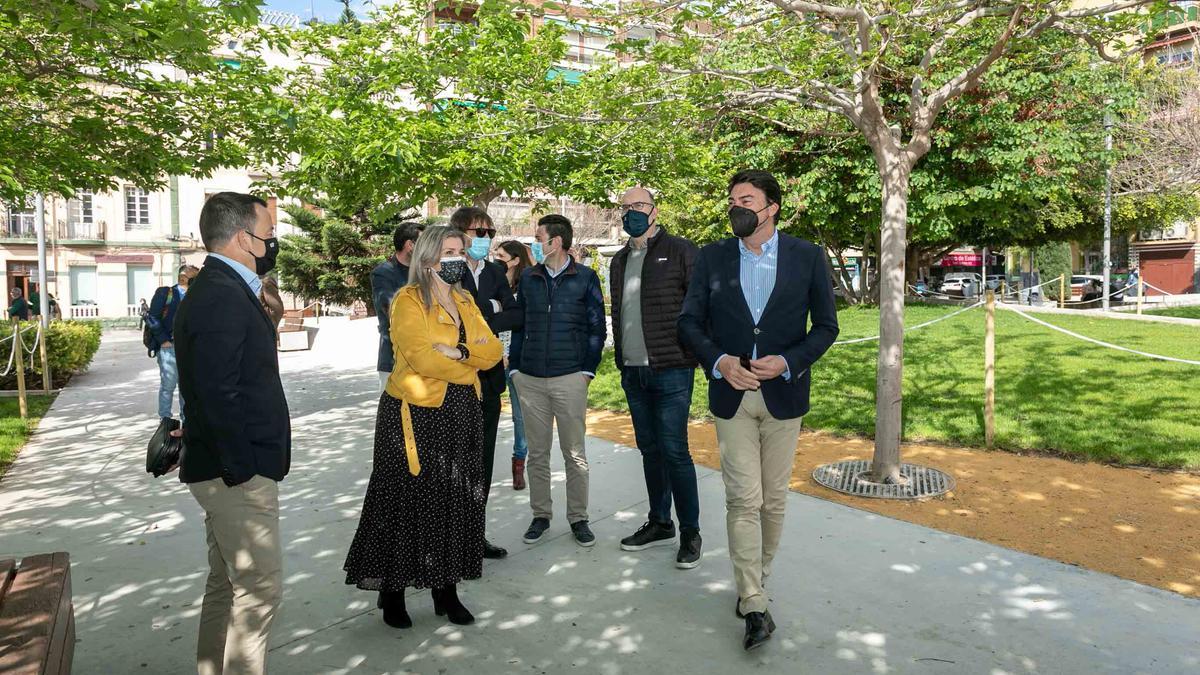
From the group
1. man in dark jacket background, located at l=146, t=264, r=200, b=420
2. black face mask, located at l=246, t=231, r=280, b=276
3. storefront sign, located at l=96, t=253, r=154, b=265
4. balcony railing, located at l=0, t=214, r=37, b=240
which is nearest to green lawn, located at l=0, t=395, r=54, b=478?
man in dark jacket background, located at l=146, t=264, r=200, b=420

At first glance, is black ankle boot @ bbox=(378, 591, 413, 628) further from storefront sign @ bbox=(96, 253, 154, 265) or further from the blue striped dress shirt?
storefront sign @ bbox=(96, 253, 154, 265)

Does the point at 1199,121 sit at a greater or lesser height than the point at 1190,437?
greater

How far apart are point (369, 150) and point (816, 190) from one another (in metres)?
15.4

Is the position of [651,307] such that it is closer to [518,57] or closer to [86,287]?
[518,57]

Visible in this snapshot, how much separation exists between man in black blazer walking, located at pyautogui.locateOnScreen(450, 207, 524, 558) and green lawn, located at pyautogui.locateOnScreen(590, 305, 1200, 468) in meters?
4.44

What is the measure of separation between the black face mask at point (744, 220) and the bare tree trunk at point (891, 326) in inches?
103

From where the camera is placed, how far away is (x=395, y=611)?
3732 mm


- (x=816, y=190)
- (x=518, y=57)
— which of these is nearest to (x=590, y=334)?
(x=518, y=57)

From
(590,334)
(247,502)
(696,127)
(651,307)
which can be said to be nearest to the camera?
(247,502)

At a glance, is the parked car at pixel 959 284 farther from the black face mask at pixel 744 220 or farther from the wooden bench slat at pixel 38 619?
the wooden bench slat at pixel 38 619

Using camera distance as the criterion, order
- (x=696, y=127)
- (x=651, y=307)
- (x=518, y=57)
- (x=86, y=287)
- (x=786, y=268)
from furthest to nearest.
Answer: (x=86, y=287) → (x=518, y=57) → (x=696, y=127) → (x=651, y=307) → (x=786, y=268)

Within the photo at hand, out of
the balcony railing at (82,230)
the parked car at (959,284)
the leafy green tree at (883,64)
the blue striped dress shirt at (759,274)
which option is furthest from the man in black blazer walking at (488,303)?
the balcony railing at (82,230)

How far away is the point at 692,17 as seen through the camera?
6.25 m

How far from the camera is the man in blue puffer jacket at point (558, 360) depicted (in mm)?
4859
